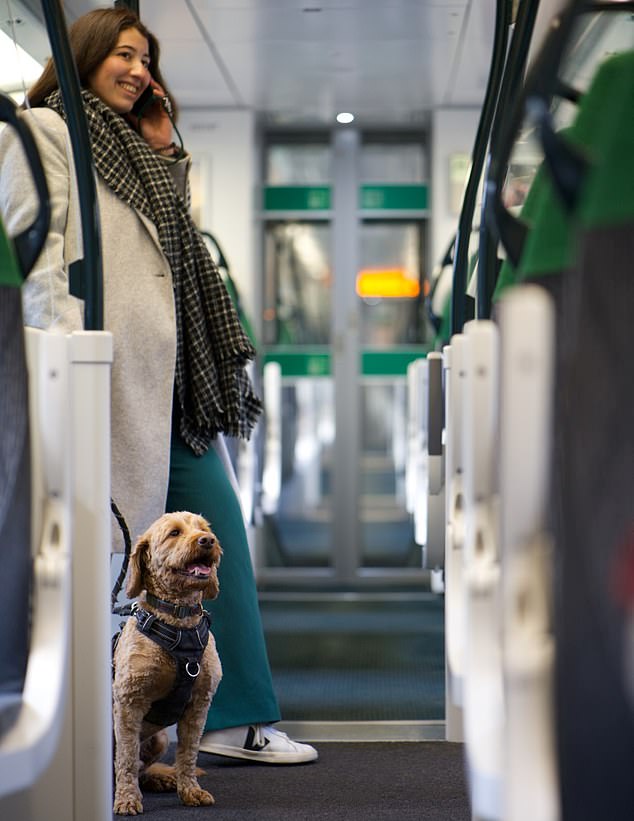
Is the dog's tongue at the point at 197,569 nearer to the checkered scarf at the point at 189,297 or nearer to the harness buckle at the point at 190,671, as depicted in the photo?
the harness buckle at the point at 190,671

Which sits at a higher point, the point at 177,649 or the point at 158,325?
the point at 158,325

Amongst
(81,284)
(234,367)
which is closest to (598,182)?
(81,284)

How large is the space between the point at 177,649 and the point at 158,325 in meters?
0.69

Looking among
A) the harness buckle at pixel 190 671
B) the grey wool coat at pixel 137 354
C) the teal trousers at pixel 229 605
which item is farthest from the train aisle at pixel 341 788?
the grey wool coat at pixel 137 354

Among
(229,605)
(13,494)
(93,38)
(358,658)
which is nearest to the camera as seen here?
(13,494)

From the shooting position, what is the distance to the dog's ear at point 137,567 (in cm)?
254

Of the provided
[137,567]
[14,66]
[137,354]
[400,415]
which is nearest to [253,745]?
[137,567]

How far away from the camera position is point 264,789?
2.78 meters

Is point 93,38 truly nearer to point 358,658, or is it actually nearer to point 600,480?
point 600,480

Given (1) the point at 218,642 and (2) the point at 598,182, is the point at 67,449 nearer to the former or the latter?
(2) the point at 598,182

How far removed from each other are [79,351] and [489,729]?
746mm

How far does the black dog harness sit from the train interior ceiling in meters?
0.20

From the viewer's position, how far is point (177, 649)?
2.53 m

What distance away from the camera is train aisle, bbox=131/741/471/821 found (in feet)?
8.44
